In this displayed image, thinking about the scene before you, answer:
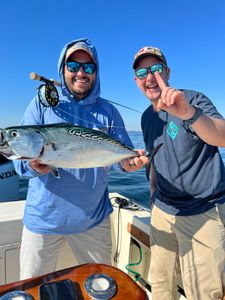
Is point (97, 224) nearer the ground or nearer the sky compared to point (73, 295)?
nearer the ground

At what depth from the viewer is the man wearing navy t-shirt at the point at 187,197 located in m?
2.12

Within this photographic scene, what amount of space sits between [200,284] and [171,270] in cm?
38

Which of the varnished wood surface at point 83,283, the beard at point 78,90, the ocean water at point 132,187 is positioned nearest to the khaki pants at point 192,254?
the varnished wood surface at point 83,283

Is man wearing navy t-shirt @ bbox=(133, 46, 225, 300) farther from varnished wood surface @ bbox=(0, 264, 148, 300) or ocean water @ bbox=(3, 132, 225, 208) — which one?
ocean water @ bbox=(3, 132, 225, 208)

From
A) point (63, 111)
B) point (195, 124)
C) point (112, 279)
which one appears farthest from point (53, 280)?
point (63, 111)

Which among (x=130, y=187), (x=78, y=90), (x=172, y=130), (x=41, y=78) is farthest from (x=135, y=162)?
(x=130, y=187)

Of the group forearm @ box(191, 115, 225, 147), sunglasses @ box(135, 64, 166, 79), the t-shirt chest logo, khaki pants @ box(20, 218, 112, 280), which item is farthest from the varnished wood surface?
sunglasses @ box(135, 64, 166, 79)

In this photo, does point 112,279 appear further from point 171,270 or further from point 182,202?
point 171,270

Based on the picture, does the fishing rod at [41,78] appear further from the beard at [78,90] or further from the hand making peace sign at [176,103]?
the hand making peace sign at [176,103]

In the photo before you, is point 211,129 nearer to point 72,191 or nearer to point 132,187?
point 72,191

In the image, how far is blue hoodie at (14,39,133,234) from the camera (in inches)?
87.1

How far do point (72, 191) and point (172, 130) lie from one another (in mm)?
999

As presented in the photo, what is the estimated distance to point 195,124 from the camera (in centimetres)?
179

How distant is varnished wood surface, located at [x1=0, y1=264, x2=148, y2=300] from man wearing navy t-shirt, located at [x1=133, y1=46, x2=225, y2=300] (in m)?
1.05
